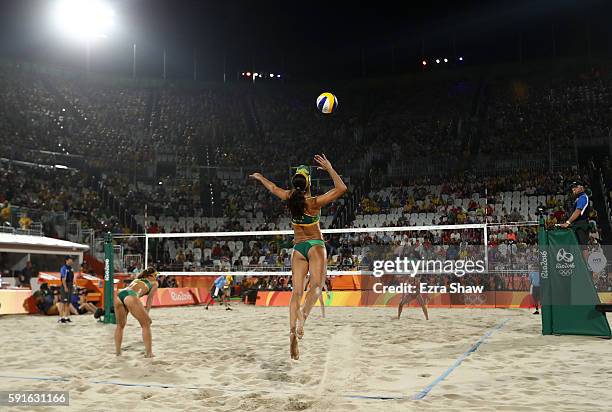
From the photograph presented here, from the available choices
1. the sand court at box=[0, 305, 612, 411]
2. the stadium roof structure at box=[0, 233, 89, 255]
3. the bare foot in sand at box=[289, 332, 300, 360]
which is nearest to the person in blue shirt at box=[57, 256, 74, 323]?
the sand court at box=[0, 305, 612, 411]

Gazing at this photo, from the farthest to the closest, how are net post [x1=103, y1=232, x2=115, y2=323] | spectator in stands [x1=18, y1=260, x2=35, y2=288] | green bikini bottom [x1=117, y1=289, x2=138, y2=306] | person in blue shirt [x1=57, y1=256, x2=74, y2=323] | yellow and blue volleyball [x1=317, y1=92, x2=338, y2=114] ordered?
spectator in stands [x1=18, y1=260, x2=35, y2=288], person in blue shirt [x1=57, y1=256, x2=74, y2=323], net post [x1=103, y1=232, x2=115, y2=323], yellow and blue volleyball [x1=317, y1=92, x2=338, y2=114], green bikini bottom [x1=117, y1=289, x2=138, y2=306]

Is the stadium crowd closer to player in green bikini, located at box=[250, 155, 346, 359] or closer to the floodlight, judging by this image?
the floodlight

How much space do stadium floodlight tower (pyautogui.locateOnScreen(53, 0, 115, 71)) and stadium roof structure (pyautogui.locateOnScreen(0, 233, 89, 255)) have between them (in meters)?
14.5

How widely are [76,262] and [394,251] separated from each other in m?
12.5

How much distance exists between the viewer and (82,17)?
100 ft

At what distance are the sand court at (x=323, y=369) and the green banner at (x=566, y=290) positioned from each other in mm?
399

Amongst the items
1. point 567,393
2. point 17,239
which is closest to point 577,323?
point 567,393

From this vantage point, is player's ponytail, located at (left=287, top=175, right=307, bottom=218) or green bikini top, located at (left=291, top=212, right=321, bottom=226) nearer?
player's ponytail, located at (left=287, top=175, right=307, bottom=218)

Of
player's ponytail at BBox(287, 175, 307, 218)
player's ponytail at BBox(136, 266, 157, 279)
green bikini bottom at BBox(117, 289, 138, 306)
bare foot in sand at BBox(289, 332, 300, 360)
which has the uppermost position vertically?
player's ponytail at BBox(287, 175, 307, 218)

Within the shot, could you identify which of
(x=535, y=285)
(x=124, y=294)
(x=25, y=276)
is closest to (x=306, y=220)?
(x=124, y=294)

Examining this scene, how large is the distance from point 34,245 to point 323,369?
16.2 metres

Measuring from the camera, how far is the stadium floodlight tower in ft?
97.2

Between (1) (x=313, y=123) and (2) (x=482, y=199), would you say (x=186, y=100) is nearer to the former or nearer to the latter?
(1) (x=313, y=123)

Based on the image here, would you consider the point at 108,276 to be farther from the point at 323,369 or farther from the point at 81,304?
the point at 323,369
